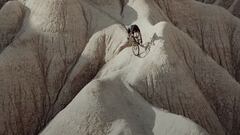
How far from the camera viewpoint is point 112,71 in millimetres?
18234

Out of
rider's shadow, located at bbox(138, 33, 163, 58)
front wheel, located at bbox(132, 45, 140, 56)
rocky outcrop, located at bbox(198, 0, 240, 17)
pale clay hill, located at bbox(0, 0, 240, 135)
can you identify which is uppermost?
rider's shadow, located at bbox(138, 33, 163, 58)

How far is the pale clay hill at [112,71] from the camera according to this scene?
16.4 metres

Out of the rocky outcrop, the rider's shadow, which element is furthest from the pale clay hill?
the rocky outcrop

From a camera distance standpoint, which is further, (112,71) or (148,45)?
(148,45)

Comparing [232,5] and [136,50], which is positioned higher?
[136,50]

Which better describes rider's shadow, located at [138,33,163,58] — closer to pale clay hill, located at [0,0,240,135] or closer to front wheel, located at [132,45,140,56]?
pale clay hill, located at [0,0,240,135]

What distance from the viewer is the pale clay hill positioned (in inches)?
647

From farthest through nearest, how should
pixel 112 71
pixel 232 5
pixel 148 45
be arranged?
pixel 232 5 → pixel 148 45 → pixel 112 71

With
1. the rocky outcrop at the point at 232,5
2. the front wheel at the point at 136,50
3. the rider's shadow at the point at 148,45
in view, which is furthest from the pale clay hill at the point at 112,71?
the rocky outcrop at the point at 232,5

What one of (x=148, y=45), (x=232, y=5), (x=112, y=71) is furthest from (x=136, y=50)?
(x=232, y=5)

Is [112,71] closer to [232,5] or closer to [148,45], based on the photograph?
[148,45]

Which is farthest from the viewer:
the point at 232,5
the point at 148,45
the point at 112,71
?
the point at 232,5

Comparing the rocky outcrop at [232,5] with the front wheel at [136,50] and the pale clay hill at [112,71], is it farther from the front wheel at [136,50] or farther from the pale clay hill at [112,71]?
the front wheel at [136,50]

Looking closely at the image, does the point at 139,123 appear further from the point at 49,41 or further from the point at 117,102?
the point at 49,41
